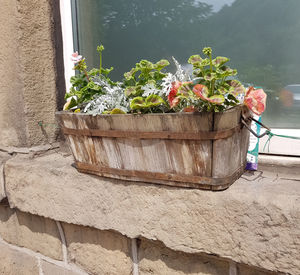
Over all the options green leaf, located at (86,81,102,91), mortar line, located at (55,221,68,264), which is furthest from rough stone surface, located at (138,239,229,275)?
green leaf, located at (86,81,102,91)

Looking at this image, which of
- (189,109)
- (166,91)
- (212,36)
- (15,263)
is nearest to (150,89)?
(166,91)

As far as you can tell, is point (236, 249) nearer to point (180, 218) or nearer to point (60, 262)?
point (180, 218)

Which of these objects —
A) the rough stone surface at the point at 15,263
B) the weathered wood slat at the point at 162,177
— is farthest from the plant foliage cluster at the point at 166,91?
the rough stone surface at the point at 15,263

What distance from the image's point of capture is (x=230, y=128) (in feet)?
2.92

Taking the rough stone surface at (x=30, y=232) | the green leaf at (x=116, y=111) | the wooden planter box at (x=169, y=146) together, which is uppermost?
the green leaf at (x=116, y=111)

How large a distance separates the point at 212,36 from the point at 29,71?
0.82 metres

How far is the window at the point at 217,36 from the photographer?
1209 mm

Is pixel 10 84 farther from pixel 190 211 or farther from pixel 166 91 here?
pixel 190 211

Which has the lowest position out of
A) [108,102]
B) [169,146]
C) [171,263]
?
[171,263]

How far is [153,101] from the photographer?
0.93 m

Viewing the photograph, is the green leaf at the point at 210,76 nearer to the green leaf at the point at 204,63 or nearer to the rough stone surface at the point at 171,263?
the green leaf at the point at 204,63

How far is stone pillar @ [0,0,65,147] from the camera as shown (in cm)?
137

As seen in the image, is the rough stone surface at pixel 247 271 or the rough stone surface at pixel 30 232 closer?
the rough stone surface at pixel 247 271

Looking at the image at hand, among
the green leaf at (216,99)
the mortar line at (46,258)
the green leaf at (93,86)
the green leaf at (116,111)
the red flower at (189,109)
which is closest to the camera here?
the green leaf at (216,99)
